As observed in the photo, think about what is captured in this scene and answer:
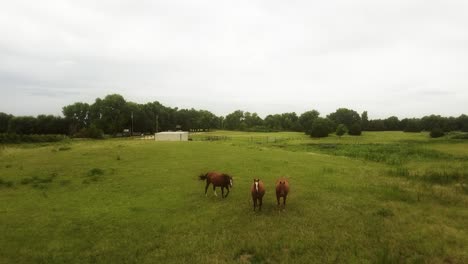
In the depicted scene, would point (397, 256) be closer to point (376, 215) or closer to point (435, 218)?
point (376, 215)

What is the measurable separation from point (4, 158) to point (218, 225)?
32.3 meters

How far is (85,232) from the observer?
545 inches

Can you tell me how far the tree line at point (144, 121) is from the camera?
99438 millimetres

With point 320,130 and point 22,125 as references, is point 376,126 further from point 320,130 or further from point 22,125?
point 22,125

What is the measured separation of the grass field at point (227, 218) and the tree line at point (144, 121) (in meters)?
63.8

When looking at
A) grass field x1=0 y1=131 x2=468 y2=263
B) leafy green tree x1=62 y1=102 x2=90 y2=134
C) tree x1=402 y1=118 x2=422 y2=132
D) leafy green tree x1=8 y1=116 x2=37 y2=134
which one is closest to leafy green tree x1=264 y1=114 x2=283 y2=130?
tree x1=402 y1=118 x2=422 y2=132

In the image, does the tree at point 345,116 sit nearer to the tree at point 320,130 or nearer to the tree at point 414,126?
the tree at point 414,126

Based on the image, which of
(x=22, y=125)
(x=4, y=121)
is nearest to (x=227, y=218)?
(x=22, y=125)

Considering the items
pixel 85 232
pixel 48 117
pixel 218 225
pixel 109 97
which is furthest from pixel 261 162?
pixel 48 117

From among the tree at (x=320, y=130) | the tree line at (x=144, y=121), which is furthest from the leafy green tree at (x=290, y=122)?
the tree at (x=320, y=130)

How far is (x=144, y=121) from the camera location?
381 feet

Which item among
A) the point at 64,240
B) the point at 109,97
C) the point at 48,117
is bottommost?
the point at 64,240

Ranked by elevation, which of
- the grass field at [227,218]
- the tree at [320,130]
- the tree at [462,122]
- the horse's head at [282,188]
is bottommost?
the grass field at [227,218]

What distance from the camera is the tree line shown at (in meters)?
99.4
